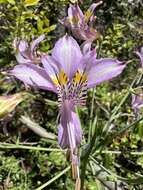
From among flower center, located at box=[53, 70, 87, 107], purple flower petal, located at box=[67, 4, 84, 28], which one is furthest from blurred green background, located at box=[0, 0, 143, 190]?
flower center, located at box=[53, 70, 87, 107]

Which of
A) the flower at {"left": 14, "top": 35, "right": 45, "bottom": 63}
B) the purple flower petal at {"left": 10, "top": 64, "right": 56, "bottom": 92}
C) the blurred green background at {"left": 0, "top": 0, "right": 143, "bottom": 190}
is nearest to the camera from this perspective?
the purple flower petal at {"left": 10, "top": 64, "right": 56, "bottom": 92}

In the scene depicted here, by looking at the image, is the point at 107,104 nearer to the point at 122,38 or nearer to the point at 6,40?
the point at 122,38

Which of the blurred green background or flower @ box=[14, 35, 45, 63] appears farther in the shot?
the blurred green background

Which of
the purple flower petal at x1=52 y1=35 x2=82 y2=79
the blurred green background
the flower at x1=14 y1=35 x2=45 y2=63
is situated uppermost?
the purple flower petal at x1=52 y1=35 x2=82 y2=79

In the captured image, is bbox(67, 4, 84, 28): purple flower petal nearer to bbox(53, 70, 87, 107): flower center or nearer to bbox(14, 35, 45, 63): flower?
bbox(14, 35, 45, 63): flower

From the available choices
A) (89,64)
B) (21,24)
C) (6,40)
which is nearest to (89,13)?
(89,64)

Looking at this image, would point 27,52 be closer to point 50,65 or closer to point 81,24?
point 81,24
